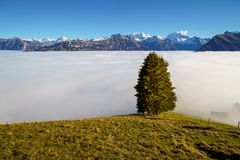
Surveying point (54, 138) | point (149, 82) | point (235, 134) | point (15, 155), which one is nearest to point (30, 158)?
point (15, 155)

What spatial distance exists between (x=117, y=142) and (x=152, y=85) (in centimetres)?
4641

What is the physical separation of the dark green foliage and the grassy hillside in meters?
37.2

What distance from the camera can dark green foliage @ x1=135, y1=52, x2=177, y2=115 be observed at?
72938 mm

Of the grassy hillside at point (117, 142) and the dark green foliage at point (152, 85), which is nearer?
the grassy hillside at point (117, 142)

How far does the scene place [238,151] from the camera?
87.9ft

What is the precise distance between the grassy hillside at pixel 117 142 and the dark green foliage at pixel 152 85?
37.2 meters

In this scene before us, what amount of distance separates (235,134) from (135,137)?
38.4 feet

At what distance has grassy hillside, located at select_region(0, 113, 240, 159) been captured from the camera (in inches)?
957

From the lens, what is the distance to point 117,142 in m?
27.7

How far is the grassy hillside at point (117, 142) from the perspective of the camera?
79.7 ft

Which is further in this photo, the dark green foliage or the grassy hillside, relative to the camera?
the dark green foliage

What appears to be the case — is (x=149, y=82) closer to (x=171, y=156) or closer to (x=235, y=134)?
(x=235, y=134)

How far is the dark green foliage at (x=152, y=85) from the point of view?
72938 mm

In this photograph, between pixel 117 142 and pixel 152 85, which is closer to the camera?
pixel 117 142
